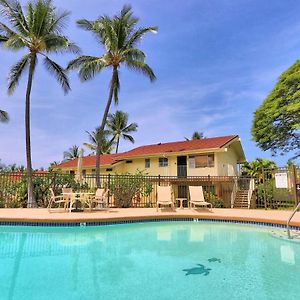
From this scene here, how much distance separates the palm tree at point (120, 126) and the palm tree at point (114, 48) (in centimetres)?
1998

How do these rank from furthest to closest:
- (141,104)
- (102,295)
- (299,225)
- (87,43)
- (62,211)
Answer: (141,104) < (87,43) < (62,211) < (299,225) < (102,295)

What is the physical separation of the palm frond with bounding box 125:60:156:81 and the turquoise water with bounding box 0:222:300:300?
14.0 metres

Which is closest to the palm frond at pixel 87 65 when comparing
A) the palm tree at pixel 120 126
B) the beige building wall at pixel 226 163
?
the beige building wall at pixel 226 163

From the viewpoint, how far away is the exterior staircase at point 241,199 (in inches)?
768

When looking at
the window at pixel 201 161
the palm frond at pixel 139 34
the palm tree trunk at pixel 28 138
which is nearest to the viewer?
the palm tree trunk at pixel 28 138

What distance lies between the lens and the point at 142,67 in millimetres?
20719

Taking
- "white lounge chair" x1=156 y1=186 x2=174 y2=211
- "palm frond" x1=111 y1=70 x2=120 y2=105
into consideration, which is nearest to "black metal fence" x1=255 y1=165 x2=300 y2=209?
"white lounge chair" x1=156 y1=186 x2=174 y2=211

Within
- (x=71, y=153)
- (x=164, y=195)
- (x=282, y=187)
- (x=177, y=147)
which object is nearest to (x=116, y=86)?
(x=177, y=147)

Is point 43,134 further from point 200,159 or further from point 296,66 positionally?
point 296,66

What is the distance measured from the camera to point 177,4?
12820 mm

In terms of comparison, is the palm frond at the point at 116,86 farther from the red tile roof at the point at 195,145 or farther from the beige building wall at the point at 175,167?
the red tile roof at the point at 195,145

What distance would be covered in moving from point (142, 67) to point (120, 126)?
2078 cm

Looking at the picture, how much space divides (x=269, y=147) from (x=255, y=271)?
83.9 feet

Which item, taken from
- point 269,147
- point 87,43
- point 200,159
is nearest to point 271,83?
point 269,147
